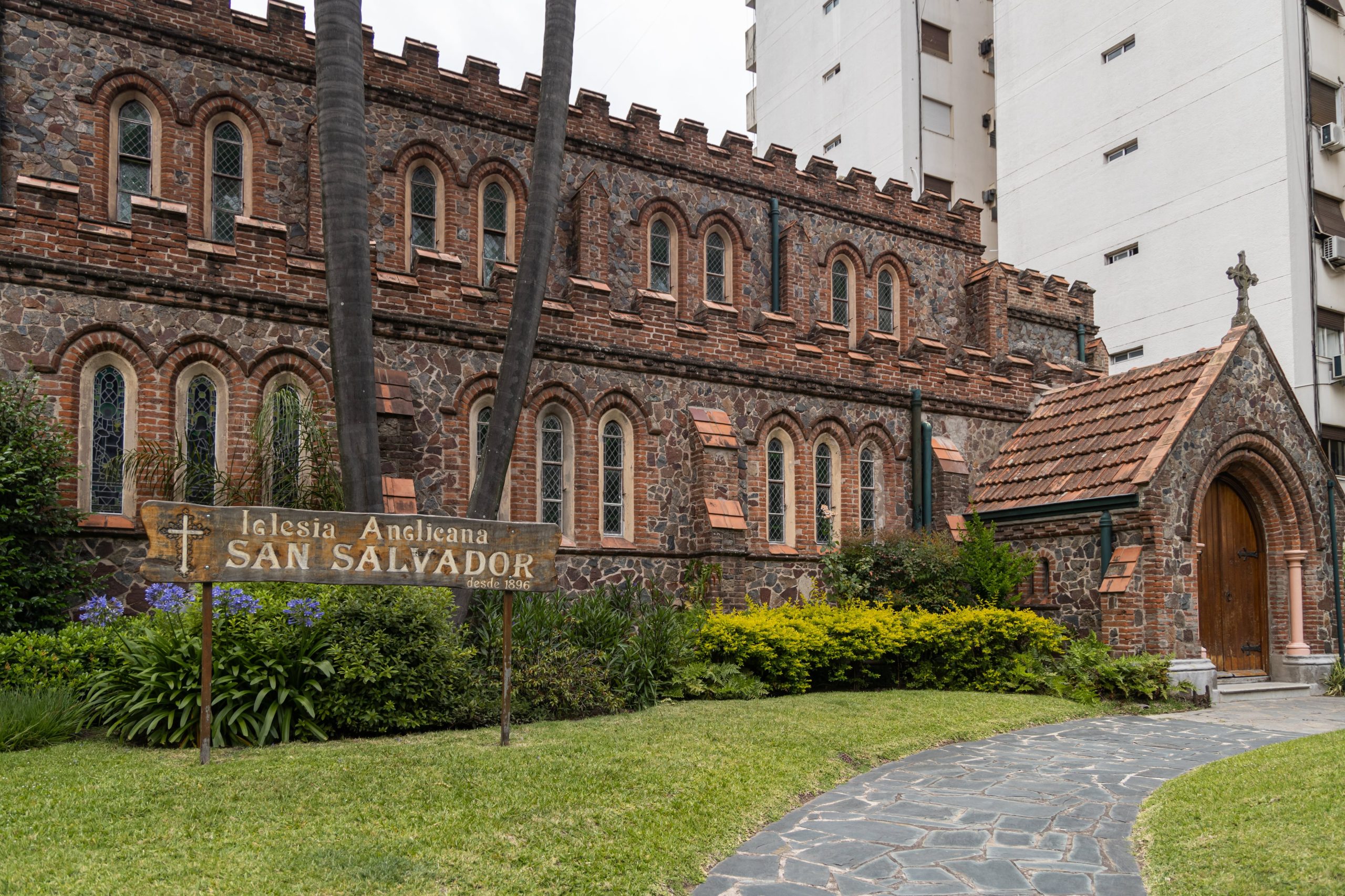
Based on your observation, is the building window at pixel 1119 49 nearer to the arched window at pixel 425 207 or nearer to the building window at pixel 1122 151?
the building window at pixel 1122 151

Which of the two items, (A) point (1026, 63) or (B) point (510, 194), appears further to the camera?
(A) point (1026, 63)

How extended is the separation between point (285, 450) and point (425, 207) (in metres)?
6.33

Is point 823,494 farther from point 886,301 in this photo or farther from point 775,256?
point 886,301

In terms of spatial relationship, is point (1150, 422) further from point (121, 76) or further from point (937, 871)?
point (121, 76)

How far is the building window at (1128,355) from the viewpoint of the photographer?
97.2 feet

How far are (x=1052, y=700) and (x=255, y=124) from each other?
15.0 metres

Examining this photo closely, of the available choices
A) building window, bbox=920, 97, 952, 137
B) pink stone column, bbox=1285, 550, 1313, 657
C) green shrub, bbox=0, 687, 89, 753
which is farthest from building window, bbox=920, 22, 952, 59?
green shrub, bbox=0, 687, 89, 753

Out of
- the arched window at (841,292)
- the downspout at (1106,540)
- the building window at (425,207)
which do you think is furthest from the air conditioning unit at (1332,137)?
the building window at (425,207)

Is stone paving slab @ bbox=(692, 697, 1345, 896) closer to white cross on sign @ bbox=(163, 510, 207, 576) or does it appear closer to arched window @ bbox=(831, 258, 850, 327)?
white cross on sign @ bbox=(163, 510, 207, 576)

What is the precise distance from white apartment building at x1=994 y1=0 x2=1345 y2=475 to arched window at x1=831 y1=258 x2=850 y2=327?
11.6 metres

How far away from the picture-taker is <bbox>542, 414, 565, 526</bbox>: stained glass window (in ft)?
52.7

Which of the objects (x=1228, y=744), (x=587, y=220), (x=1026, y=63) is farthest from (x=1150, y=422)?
(x=1026, y=63)

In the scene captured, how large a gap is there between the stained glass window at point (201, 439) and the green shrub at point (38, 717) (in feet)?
12.6

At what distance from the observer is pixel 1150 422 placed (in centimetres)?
1652
